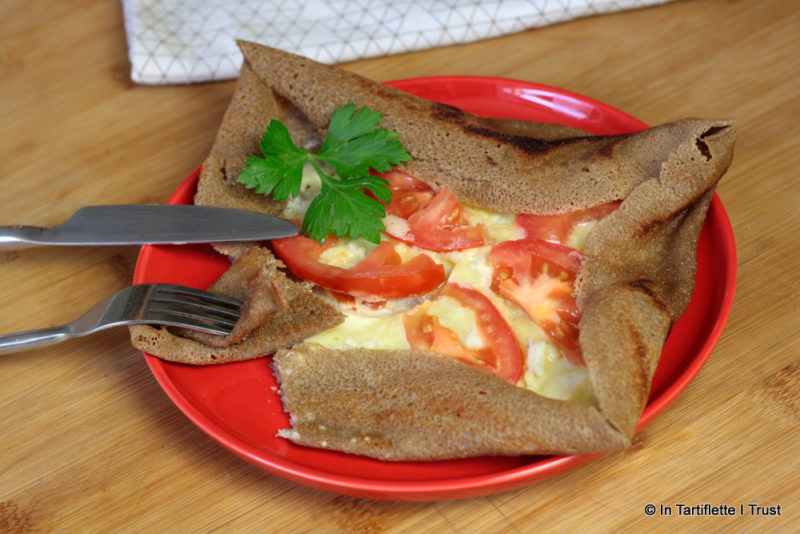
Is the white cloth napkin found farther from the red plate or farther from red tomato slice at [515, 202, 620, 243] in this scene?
red tomato slice at [515, 202, 620, 243]

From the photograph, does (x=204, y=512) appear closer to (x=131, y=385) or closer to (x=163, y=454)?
(x=163, y=454)

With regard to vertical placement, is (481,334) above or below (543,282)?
below

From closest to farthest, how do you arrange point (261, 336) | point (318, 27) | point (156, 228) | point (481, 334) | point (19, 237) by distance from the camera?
point (481, 334)
point (261, 336)
point (156, 228)
point (19, 237)
point (318, 27)

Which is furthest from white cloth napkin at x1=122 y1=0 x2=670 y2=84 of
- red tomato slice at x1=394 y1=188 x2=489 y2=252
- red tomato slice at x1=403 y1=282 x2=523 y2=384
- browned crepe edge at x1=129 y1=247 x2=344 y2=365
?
red tomato slice at x1=403 y1=282 x2=523 y2=384

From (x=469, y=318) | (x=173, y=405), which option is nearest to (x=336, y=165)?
(x=469, y=318)

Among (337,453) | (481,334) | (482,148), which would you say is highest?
(482,148)

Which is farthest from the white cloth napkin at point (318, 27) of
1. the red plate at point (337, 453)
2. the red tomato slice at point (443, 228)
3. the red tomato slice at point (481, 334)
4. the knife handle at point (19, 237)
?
the red tomato slice at point (481, 334)

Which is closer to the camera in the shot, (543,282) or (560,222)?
(543,282)

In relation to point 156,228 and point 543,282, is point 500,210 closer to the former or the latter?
point 543,282
